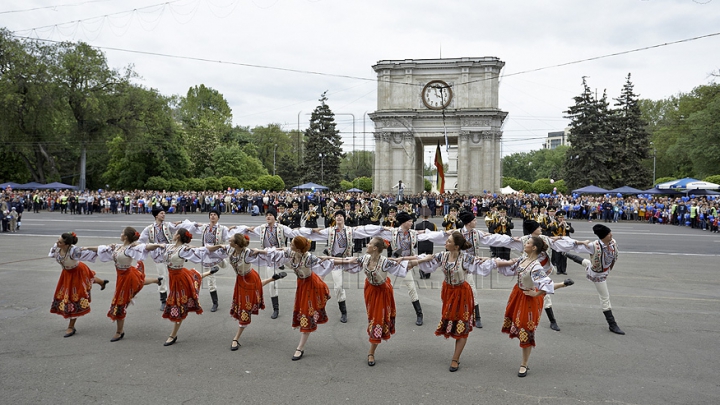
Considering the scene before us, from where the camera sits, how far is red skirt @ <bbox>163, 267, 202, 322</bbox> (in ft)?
23.8

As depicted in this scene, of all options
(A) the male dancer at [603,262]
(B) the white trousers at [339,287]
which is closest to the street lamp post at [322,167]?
(B) the white trousers at [339,287]

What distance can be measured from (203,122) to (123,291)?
203ft

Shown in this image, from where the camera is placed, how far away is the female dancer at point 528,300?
6176mm

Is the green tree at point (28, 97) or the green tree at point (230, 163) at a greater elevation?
the green tree at point (28, 97)

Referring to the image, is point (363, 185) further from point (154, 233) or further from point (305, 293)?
point (305, 293)

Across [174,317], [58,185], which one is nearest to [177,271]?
[174,317]

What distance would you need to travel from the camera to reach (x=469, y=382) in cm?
596

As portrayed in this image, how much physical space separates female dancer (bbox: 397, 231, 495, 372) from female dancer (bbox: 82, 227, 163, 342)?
470 cm

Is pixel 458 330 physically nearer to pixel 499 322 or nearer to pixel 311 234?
pixel 499 322

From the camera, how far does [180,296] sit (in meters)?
7.30

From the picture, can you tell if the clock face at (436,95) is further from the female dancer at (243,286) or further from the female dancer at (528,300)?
the female dancer at (528,300)

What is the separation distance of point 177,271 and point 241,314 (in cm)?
123

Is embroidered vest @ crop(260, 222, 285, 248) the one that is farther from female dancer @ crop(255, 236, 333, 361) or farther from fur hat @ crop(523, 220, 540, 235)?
fur hat @ crop(523, 220, 540, 235)

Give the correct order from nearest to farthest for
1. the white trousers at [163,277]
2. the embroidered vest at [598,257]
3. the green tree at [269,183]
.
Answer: the embroidered vest at [598,257] < the white trousers at [163,277] < the green tree at [269,183]
